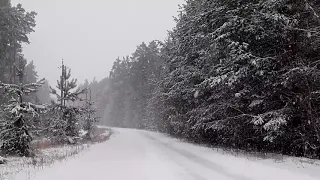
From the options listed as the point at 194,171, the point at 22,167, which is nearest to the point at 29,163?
the point at 22,167

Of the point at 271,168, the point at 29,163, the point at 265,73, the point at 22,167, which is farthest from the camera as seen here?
the point at 29,163

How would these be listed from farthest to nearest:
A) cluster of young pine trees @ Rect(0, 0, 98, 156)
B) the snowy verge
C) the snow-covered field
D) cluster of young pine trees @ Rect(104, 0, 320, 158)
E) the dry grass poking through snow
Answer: cluster of young pine trees @ Rect(0, 0, 98, 156) < cluster of young pine trees @ Rect(104, 0, 320, 158) < the dry grass poking through snow < the snow-covered field < the snowy verge

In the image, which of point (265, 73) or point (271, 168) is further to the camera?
point (265, 73)

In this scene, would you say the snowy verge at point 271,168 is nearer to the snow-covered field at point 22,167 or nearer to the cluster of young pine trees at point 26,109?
the snow-covered field at point 22,167

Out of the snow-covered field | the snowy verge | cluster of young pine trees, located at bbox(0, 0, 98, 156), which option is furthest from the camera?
cluster of young pine trees, located at bbox(0, 0, 98, 156)

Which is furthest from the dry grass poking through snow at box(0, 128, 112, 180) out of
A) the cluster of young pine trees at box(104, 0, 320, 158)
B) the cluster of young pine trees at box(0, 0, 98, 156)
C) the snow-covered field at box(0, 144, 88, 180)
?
the cluster of young pine trees at box(104, 0, 320, 158)

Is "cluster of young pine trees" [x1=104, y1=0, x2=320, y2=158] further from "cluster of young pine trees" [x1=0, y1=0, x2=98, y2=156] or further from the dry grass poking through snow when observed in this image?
"cluster of young pine trees" [x1=0, y1=0, x2=98, y2=156]

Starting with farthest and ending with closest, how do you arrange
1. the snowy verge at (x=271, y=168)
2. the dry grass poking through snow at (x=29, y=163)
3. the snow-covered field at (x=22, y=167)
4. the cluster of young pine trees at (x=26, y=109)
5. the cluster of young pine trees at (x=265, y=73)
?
the cluster of young pine trees at (x=26, y=109) → the cluster of young pine trees at (x=265, y=73) → the dry grass poking through snow at (x=29, y=163) → the snow-covered field at (x=22, y=167) → the snowy verge at (x=271, y=168)

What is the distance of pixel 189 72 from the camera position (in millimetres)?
20547

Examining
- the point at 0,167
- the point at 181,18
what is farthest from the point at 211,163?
the point at 181,18

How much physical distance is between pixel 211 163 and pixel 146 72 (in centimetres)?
4627

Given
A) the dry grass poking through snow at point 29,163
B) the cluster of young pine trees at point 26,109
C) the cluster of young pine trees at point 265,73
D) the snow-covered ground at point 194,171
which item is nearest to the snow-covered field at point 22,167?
the dry grass poking through snow at point 29,163

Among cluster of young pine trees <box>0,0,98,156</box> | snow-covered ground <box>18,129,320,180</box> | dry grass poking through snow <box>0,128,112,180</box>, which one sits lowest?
dry grass poking through snow <box>0,128,112,180</box>

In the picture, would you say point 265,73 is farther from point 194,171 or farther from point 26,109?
point 26,109
